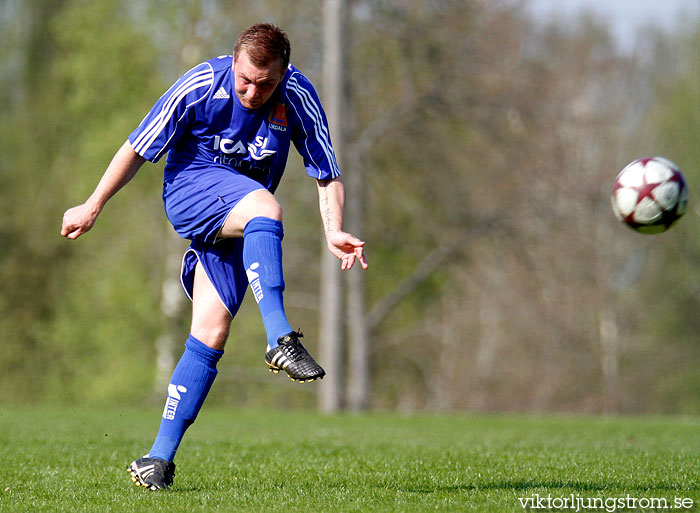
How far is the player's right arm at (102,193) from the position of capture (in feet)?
15.0

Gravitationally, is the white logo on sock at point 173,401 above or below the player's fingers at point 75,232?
below

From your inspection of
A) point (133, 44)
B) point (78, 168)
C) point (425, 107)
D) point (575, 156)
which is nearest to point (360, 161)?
point (425, 107)

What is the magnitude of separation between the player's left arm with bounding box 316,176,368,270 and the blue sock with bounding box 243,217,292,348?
0.30 m

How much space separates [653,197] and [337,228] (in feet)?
7.26

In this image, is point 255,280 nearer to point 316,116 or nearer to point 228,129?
point 228,129

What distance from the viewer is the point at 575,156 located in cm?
2288

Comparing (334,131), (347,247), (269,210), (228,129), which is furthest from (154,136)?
(334,131)

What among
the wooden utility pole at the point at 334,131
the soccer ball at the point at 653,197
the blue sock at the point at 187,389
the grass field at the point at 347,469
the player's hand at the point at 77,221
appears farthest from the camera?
the wooden utility pole at the point at 334,131

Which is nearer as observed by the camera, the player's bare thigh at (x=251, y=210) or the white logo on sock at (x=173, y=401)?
the player's bare thigh at (x=251, y=210)

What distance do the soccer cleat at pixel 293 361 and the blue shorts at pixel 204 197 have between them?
2.57 ft

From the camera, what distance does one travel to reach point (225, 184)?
4.62 metres

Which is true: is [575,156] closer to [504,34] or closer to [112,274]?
[504,34]

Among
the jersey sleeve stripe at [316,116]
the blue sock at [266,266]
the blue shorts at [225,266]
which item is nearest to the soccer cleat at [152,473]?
the blue shorts at [225,266]

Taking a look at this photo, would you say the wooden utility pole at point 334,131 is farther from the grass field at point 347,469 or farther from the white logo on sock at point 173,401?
the white logo on sock at point 173,401
